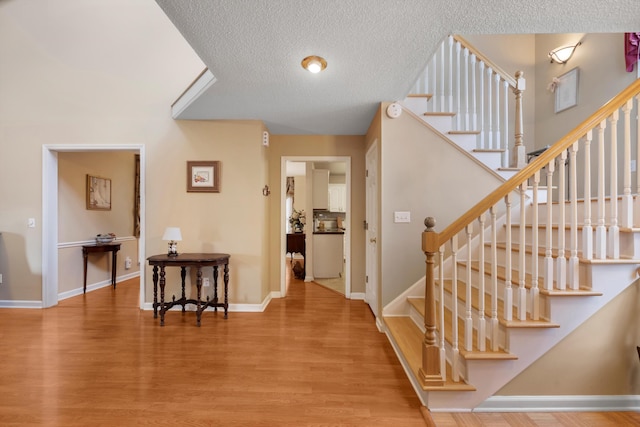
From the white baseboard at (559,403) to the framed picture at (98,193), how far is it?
5577mm

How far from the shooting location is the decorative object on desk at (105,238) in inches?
182

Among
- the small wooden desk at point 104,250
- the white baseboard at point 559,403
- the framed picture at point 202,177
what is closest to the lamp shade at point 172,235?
the framed picture at point 202,177

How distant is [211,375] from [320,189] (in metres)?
3.98

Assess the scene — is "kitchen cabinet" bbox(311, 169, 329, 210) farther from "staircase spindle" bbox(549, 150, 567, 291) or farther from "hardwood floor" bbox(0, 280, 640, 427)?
"staircase spindle" bbox(549, 150, 567, 291)

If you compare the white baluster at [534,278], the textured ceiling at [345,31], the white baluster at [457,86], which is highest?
the white baluster at [457,86]

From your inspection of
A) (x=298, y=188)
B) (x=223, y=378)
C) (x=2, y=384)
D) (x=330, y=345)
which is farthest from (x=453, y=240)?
(x=298, y=188)

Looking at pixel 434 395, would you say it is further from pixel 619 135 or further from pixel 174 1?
pixel 619 135

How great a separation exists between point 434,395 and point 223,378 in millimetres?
1435

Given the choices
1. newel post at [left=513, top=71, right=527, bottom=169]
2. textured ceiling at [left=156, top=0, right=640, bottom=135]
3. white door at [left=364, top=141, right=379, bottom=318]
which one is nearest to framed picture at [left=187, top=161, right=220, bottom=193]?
textured ceiling at [left=156, top=0, right=640, bottom=135]

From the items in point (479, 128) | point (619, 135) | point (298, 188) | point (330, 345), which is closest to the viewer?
point (330, 345)

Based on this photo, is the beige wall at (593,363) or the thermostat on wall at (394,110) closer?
the beige wall at (593,363)

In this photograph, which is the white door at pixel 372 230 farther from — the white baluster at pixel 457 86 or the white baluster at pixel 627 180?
the white baluster at pixel 627 180

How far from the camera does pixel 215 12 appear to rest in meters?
1.82

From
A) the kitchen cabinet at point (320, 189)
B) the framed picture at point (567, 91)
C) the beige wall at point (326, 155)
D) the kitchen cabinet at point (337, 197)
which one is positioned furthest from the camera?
the kitchen cabinet at point (337, 197)
